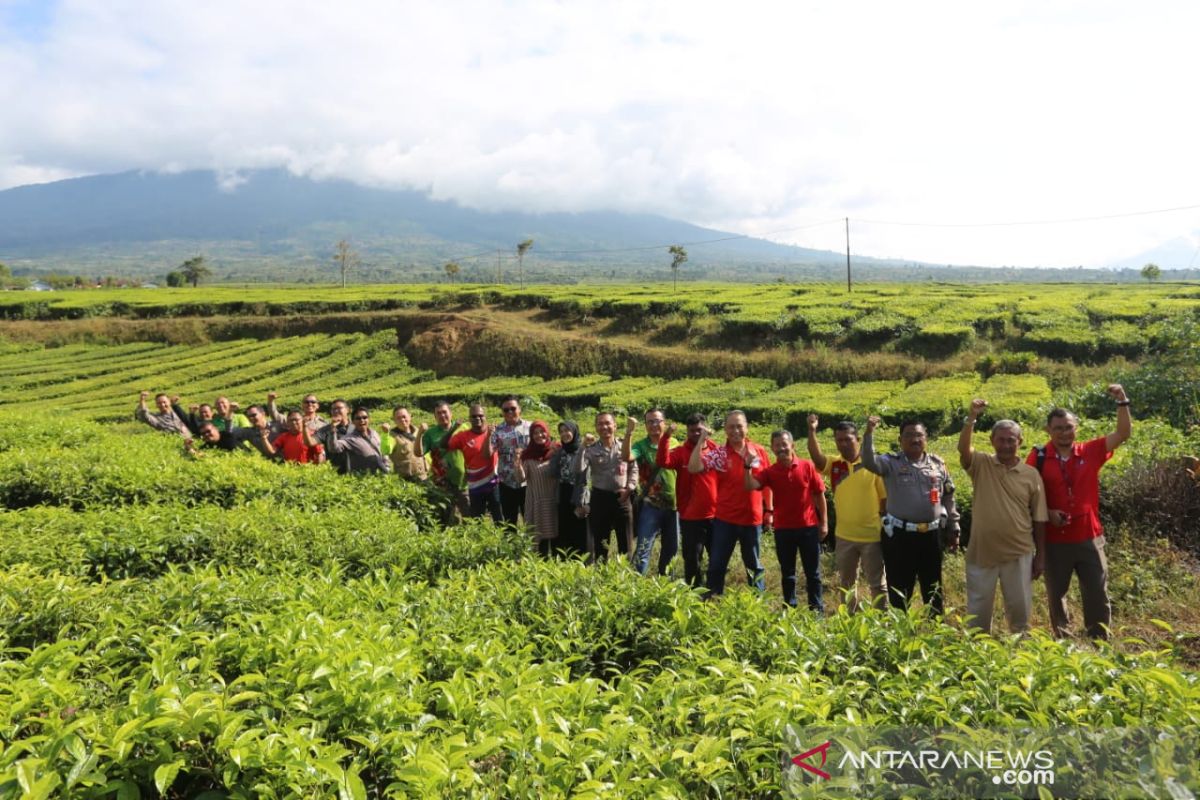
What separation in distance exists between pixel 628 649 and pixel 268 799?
189cm

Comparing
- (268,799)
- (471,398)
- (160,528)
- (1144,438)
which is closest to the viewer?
(268,799)

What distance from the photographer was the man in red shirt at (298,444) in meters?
9.14

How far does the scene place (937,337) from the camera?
22.2 m

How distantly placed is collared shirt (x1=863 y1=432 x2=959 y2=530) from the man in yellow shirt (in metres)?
0.23

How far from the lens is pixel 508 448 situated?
8.39 m

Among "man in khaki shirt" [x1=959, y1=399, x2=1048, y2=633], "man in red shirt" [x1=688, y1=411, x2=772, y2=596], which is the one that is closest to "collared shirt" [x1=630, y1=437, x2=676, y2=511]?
"man in red shirt" [x1=688, y1=411, x2=772, y2=596]

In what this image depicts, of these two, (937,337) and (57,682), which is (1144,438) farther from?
(937,337)

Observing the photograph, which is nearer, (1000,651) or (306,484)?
(1000,651)

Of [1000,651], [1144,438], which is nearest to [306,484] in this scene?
[1000,651]

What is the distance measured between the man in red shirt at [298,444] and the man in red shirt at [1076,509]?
26.0ft

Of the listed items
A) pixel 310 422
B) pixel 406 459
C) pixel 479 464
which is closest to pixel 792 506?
pixel 479 464

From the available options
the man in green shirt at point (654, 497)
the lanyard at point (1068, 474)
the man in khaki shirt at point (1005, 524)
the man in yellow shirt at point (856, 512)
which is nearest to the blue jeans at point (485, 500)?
the man in green shirt at point (654, 497)

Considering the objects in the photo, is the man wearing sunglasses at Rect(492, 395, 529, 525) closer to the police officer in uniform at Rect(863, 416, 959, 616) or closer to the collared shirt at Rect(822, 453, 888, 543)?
the collared shirt at Rect(822, 453, 888, 543)

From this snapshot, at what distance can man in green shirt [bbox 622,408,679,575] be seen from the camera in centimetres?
751
